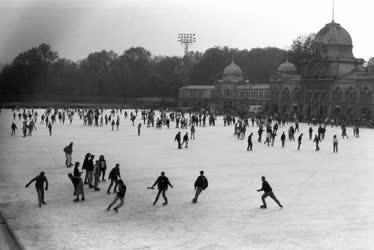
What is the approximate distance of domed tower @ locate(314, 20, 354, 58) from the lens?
72.6m

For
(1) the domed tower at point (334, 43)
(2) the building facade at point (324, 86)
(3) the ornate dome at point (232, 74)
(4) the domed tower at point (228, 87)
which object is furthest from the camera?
(3) the ornate dome at point (232, 74)

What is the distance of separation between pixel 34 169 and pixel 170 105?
79.5 metres

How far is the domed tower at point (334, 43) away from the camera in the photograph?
72562mm

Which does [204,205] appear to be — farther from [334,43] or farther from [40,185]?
[334,43]

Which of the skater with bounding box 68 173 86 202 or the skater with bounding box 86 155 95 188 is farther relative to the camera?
the skater with bounding box 86 155 95 188

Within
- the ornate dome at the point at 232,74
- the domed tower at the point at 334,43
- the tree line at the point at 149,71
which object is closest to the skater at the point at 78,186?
the domed tower at the point at 334,43

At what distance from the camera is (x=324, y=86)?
227 ft

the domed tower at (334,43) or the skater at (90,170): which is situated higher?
the domed tower at (334,43)

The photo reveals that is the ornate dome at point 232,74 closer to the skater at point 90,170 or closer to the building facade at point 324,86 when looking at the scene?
the building facade at point 324,86

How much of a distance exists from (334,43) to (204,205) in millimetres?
63591

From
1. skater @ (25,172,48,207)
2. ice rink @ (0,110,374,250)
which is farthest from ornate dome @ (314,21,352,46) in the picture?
skater @ (25,172,48,207)

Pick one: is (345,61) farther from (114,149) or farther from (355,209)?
(355,209)

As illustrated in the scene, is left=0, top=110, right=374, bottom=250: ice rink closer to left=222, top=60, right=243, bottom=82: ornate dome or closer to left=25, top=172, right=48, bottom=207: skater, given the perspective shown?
left=25, top=172, right=48, bottom=207: skater

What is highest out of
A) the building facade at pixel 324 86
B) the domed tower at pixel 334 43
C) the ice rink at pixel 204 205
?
the domed tower at pixel 334 43
